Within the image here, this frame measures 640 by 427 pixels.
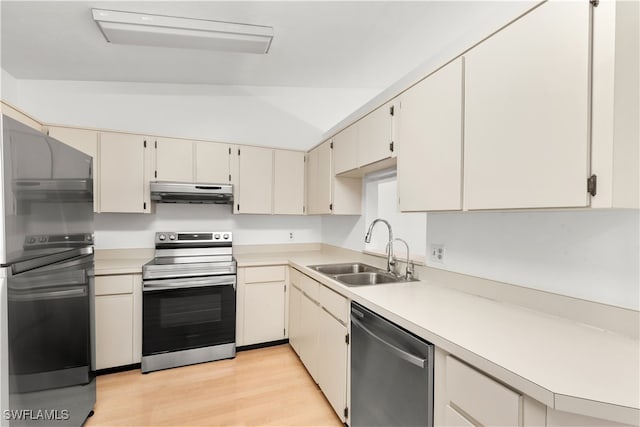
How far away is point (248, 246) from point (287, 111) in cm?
173

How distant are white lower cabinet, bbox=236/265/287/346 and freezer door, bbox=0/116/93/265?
1.44m

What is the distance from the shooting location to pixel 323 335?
6.81ft

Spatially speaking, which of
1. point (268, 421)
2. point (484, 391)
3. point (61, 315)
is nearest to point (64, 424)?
point (61, 315)

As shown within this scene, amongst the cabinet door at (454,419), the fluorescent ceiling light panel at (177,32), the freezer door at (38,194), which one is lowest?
the cabinet door at (454,419)

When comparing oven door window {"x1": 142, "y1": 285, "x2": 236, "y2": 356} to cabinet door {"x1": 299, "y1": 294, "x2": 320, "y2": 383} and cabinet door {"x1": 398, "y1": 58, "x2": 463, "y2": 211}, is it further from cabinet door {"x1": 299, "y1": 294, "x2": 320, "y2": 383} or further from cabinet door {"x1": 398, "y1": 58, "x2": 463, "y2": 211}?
cabinet door {"x1": 398, "y1": 58, "x2": 463, "y2": 211}

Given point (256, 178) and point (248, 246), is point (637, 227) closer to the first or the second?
point (256, 178)

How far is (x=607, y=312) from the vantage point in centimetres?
107

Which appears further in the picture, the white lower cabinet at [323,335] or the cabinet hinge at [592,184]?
the white lower cabinet at [323,335]

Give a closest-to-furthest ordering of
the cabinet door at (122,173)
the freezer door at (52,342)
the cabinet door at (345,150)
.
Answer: the freezer door at (52,342) → the cabinet door at (345,150) → the cabinet door at (122,173)

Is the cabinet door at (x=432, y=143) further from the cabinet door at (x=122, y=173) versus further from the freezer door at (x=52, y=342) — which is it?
the cabinet door at (x=122, y=173)

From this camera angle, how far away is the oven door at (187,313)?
2439 millimetres

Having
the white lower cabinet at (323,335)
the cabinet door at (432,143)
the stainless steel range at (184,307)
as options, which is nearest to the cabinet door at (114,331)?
the stainless steel range at (184,307)

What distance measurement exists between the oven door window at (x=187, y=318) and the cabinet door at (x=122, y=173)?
91cm

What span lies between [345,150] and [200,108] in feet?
6.05
